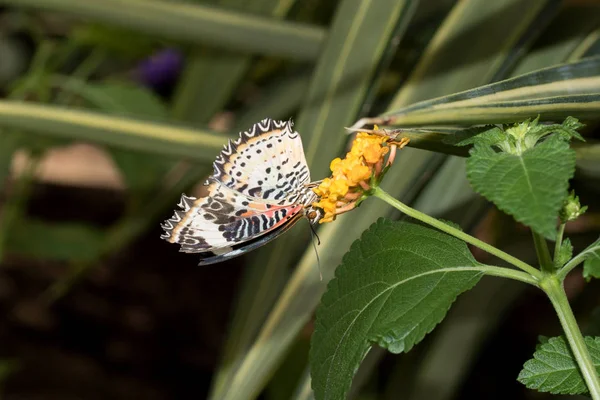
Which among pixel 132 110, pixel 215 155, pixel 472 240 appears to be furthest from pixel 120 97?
pixel 472 240

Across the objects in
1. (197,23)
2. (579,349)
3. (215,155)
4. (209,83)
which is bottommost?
(579,349)

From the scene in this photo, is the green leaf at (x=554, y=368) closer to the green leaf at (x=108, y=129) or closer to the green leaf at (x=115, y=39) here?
the green leaf at (x=108, y=129)

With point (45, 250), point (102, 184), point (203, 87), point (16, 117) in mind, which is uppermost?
point (102, 184)

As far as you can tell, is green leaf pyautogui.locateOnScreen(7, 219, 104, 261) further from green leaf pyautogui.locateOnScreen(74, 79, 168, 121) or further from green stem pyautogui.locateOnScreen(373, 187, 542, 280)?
green stem pyautogui.locateOnScreen(373, 187, 542, 280)

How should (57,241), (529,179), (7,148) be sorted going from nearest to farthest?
(529,179), (7,148), (57,241)

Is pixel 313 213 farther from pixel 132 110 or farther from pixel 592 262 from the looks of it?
pixel 132 110

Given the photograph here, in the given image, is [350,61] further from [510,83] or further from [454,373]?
[454,373]

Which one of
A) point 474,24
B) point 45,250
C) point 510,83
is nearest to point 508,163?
point 510,83
